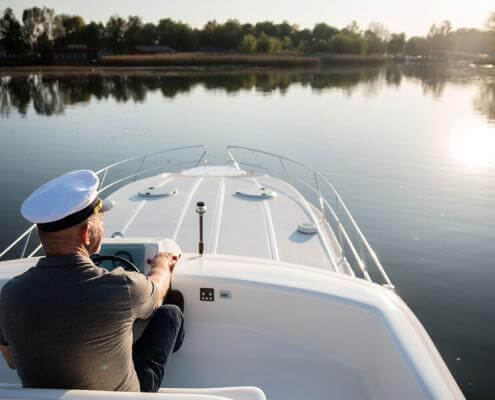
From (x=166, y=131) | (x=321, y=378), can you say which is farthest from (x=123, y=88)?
(x=321, y=378)

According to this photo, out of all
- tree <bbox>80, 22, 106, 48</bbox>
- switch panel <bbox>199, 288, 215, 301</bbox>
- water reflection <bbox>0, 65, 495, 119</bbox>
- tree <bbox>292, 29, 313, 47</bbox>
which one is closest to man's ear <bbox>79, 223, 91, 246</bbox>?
switch panel <bbox>199, 288, 215, 301</bbox>

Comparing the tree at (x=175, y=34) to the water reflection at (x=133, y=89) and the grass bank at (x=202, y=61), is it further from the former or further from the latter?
the water reflection at (x=133, y=89)

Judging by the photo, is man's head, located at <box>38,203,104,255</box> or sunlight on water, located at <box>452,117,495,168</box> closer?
man's head, located at <box>38,203,104,255</box>

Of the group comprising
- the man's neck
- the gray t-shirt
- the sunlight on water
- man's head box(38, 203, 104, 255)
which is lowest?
the sunlight on water

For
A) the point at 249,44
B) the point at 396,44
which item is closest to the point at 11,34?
the point at 249,44

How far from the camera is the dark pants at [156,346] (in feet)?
7.25

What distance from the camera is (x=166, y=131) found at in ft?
59.6

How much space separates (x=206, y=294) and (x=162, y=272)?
0.56m

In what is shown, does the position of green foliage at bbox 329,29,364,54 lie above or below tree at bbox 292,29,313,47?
below

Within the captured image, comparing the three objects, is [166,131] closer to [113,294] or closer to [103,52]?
[113,294]

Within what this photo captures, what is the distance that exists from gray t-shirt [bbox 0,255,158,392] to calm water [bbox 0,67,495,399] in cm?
438

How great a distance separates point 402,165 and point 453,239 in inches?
214

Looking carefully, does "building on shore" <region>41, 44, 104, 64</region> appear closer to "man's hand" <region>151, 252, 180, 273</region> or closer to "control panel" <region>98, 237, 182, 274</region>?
"control panel" <region>98, 237, 182, 274</region>

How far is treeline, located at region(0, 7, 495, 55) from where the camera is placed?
73.5 meters
